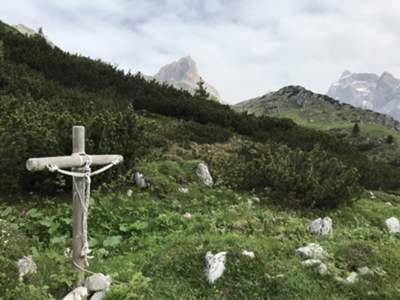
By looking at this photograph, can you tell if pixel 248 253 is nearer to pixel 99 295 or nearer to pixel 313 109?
pixel 99 295

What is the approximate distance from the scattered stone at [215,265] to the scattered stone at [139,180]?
506cm

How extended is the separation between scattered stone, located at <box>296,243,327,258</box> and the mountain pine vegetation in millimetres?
145

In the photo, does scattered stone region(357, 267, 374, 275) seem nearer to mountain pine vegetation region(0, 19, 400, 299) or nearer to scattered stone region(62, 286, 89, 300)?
mountain pine vegetation region(0, 19, 400, 299)

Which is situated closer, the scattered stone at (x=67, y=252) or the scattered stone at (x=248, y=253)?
the scattered stone at (x=248, y=253)

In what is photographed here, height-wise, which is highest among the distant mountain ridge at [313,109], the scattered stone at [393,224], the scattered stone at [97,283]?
the distant mountain ridge at [313,109]

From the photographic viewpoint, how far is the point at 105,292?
5.34m

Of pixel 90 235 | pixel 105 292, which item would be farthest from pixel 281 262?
pixel 90 235

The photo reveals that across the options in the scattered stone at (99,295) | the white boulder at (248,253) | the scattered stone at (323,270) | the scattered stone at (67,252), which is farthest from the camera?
the scattered stone at (67,252)

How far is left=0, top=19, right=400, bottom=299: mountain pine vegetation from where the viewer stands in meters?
5.63

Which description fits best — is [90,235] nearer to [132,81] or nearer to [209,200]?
[209,200]

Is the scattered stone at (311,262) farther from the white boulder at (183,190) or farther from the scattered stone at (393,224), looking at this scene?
the scattered stone at (393,224)

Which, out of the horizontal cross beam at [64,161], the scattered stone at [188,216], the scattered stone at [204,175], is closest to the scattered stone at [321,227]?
the scattered stone at [188,216]

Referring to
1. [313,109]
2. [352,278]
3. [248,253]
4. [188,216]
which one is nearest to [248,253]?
[248,253]

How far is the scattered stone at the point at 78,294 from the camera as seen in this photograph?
205 inches
